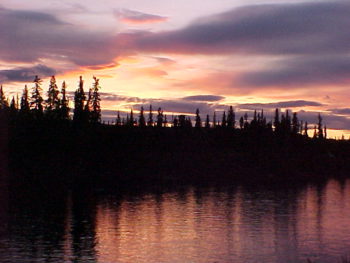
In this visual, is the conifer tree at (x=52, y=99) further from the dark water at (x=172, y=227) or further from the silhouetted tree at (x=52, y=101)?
the dark water at (x=172, y=227)

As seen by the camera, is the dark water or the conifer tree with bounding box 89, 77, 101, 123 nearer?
the dark water

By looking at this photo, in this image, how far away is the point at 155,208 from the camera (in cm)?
7250

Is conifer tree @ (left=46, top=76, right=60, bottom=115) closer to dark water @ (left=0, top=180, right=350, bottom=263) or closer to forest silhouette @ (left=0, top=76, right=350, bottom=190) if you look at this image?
forest silhouette @ (left=0, top=76, right=350, bottom=190)

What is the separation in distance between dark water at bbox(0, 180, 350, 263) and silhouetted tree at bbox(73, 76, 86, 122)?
44.0 m

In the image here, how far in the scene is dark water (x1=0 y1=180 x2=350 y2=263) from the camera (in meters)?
43.8

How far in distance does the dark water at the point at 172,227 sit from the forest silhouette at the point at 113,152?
26235mm

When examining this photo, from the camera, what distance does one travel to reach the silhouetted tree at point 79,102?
13355 cm

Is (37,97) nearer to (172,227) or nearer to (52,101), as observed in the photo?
(52,101)

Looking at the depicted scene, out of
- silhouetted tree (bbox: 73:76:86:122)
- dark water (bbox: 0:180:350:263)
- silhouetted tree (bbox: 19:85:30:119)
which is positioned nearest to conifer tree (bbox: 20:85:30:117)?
silhouetted tree (bbox: 19:85:30:119)

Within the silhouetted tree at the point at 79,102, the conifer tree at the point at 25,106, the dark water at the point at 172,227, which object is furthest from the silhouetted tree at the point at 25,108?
the dark water at the point at 172,227

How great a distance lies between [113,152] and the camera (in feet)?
431

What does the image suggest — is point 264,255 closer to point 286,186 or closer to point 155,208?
point 155,208

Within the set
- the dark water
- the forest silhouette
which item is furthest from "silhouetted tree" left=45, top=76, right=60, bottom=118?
the dark water

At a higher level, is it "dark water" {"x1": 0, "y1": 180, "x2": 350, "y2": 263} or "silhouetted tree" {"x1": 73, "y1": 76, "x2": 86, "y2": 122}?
"silhouetted tree" {"x1": 73, "y1": 76, "x2": 86, "y2": 122}
